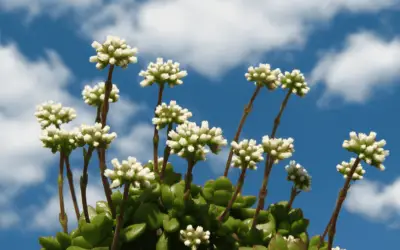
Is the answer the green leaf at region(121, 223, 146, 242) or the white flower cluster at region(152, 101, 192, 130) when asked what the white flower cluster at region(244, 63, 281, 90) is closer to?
the white flower cluster at region(152, 101, 192, 130)

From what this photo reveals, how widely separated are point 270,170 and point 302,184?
0.55 metres

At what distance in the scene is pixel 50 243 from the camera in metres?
4.59

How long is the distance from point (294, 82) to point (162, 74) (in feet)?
4.02

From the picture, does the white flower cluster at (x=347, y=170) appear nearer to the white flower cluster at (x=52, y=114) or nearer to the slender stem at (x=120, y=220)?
the slender stem at (x=120, y=220)

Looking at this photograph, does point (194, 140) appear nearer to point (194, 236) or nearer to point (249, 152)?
point (249, 152)

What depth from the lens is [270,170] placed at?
4.73m

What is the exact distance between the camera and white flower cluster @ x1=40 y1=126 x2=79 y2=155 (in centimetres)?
452

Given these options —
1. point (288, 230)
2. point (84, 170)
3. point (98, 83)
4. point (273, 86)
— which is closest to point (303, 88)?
point (273, 86)

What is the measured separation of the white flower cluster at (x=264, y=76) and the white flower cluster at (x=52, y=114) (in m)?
1.46

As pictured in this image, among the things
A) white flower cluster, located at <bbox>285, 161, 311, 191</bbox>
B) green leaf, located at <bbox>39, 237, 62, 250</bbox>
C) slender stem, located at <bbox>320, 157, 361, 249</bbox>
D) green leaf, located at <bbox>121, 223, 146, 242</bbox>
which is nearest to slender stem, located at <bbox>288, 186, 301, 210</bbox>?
white flower cluster, located at <bbox>285, 161, 311, 191</bbox>

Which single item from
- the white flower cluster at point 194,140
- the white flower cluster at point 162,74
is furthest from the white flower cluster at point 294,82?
the white flower cluster at point 194,140

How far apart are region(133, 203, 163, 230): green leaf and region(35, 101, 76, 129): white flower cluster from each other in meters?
0.91

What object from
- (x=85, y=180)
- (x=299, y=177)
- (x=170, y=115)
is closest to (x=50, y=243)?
(x=85, y=180)

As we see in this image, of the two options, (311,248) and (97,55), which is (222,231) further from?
(97,55)
